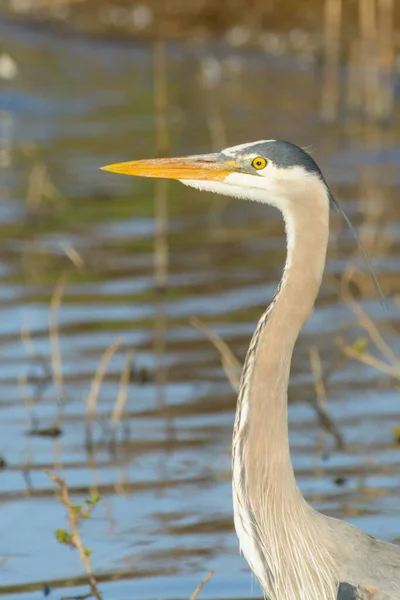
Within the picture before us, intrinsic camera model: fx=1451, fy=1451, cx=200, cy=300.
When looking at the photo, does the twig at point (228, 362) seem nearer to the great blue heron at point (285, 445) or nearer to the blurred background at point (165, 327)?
the blurred background at point (165, 327)

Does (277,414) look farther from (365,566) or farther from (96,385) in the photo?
(96,385)

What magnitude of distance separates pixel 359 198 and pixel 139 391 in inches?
202

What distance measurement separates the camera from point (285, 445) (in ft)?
14.1

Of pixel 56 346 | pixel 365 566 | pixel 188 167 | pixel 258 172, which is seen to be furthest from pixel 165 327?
pixel 365 566

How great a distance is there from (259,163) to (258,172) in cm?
3

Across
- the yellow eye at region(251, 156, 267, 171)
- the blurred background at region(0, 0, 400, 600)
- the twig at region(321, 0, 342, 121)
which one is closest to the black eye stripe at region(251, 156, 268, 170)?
the yellow eye at region(251, 156, 267, 171)

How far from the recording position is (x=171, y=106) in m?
17.7

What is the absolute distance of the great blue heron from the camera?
427 cm

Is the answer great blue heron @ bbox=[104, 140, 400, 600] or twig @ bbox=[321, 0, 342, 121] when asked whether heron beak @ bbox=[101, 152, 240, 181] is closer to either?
great blue heron @ bbox=[104, 140, 400, 600]

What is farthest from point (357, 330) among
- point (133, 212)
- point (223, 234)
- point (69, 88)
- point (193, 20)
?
point (193, 20)

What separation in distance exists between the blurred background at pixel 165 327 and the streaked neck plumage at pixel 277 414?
53 centimetres

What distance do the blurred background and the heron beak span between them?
0.39 meters

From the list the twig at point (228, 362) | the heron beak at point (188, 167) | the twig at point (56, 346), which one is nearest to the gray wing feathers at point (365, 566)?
the heron beak at point (188, 167)

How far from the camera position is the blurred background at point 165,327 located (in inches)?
236
